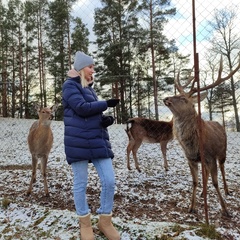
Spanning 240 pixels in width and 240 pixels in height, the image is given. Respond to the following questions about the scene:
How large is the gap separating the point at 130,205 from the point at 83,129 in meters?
2.14

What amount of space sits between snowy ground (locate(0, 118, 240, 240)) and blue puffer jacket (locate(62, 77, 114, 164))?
0.92 m

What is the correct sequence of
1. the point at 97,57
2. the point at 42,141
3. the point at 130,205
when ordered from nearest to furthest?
the point at 130,205 < the point at 42,141 < the point at 97,57

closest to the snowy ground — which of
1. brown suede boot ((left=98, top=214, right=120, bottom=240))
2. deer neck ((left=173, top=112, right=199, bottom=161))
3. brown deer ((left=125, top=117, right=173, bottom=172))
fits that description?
brown suede boot ((left=98, top=214, right=120, bottom=240))

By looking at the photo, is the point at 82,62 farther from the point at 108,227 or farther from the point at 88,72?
the point at 108,227

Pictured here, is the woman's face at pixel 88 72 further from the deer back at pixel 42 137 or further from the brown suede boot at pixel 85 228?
the deer back at pixel 42 137

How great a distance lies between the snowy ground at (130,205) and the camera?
10.4 feet

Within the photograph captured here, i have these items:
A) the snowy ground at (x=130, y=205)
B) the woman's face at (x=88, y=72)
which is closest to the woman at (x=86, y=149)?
the woman's face at (x=88, y=72)

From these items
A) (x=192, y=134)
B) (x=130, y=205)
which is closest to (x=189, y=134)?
(x=192, y=134)

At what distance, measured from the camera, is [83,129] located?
2801 millimetres

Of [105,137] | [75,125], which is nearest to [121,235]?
[105,137]

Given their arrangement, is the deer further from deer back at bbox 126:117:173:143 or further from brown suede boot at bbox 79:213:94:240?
deer back at bbox 126:117:173:143

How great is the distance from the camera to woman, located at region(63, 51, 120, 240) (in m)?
2.78

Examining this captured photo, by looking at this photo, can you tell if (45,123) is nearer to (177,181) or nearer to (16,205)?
(16,205)

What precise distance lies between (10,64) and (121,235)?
26.0 meters
